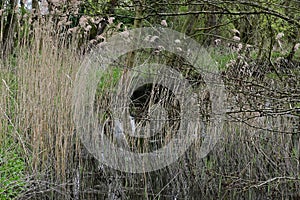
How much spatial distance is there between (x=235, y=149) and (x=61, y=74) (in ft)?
3.77

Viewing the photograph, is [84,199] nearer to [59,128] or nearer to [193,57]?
[59,128]

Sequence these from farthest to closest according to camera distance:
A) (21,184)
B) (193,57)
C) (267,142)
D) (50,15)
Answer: (193,57)
(50,15)
(267,142)
(21,184)

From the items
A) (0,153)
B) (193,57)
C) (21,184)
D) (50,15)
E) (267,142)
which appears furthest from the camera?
(193,57)

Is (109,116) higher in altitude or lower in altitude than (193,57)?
lower

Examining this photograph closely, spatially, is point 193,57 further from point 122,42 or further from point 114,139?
point 114,139

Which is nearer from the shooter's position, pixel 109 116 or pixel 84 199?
pixel 84 199

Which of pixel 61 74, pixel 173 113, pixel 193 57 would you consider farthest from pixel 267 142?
pixel 61 74

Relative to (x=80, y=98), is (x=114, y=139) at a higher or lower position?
lower

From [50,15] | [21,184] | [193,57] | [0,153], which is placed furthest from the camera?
[193,57]

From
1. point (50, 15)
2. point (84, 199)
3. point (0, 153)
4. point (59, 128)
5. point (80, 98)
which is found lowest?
point (84, 199)

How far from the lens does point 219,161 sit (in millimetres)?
2479

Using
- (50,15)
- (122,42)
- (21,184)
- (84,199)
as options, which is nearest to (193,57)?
(122,42)

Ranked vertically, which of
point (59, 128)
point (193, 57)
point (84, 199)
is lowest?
point (84, 199)

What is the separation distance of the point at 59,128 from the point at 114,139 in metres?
0.32
